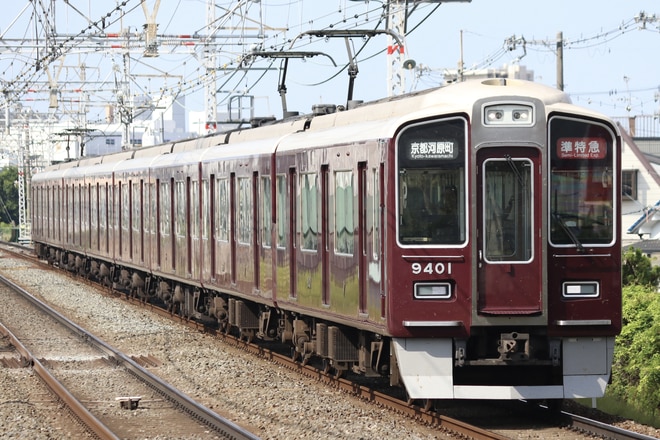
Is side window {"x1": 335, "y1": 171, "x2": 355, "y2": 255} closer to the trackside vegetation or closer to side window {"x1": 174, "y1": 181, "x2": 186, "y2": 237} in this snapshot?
the trackside vegetation

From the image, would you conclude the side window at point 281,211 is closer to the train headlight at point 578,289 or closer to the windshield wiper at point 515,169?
the windshield wiper at point 515,169

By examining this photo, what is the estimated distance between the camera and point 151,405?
41.0 ft

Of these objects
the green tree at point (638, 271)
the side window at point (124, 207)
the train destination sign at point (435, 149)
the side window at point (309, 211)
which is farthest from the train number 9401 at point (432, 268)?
the side window at point (124, 207)

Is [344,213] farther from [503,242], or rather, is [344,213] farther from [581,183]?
[581,183]

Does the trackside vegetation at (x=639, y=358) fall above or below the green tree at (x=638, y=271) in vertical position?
below

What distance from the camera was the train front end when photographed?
10484mm

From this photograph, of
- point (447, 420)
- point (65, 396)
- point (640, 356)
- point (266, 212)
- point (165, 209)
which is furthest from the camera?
point (165, 209)

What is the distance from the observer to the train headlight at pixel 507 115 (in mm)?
10516

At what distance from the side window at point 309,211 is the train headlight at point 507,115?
2.75 m

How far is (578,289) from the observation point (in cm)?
1070

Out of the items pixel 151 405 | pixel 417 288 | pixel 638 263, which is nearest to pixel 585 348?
pixel 417 288

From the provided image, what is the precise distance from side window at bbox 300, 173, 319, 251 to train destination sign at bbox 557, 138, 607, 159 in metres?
3.03

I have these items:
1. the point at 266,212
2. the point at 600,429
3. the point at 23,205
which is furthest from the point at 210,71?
the point at 23,205

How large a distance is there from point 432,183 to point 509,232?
0.75 meters
